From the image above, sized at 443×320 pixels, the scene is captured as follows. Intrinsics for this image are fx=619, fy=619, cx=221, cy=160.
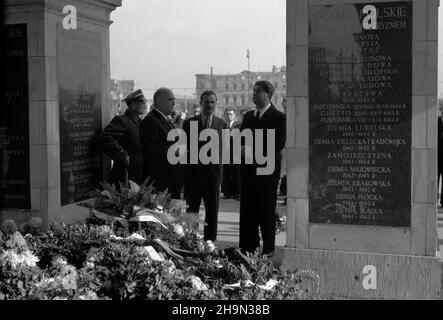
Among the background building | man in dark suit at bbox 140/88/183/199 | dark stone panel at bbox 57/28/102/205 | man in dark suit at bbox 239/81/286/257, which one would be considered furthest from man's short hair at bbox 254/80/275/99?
the background building

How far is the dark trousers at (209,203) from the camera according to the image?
7.17 m

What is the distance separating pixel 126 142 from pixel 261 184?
155cm

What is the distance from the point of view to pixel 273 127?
6691 mm

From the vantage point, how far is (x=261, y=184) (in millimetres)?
6762

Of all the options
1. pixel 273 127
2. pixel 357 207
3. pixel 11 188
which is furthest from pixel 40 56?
pixel 357 207

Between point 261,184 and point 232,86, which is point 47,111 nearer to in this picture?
point 261,184

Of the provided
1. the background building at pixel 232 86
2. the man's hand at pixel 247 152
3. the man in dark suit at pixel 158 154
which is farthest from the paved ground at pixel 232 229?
the background building at pixel 232 86

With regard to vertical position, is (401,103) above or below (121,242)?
above

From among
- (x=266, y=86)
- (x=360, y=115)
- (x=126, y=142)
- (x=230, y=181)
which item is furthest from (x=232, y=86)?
(x=360, y=115)

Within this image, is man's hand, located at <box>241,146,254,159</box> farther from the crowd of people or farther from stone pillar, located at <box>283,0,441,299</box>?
stone pillar, located at <box>283,0,441,299</box>

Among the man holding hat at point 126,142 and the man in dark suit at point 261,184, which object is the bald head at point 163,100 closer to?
the man holding hat at point 126,142

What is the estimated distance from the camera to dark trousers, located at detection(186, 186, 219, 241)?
7.17 metres
